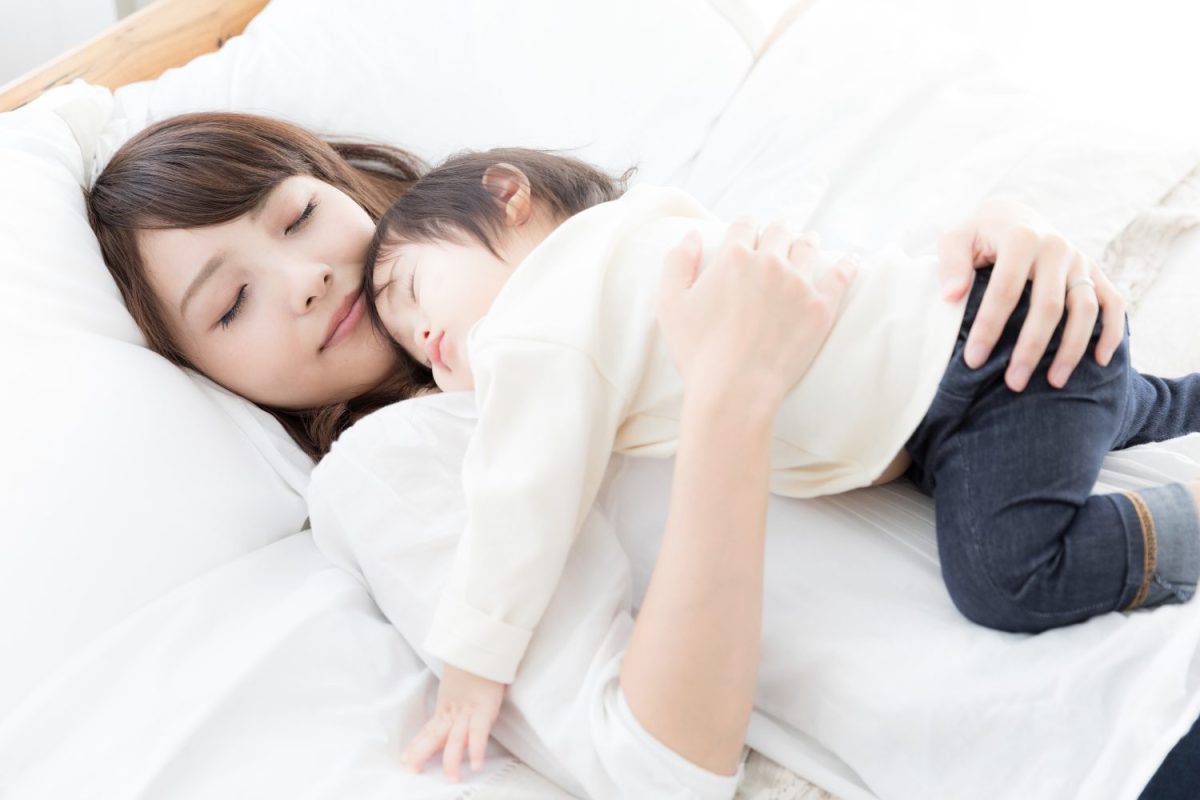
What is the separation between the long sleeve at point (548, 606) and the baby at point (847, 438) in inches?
1.6

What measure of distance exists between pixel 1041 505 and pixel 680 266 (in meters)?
0.37

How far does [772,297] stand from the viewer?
2.83 ft

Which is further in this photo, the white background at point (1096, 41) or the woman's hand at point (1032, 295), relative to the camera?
the white background at point (1096, 41)

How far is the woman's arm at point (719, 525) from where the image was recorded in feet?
2.62

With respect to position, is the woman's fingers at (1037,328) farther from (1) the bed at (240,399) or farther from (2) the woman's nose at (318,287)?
(2) the woman's nose at (318,287)

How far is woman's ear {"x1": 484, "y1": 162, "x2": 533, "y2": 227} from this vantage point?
115cm

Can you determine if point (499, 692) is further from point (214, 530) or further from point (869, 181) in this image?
point (869, 181)

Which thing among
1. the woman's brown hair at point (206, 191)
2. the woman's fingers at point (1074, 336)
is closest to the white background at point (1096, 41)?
the woman's brown hair at point (206, 191)

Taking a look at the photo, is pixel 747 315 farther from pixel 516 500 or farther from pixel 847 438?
pixel 516 500

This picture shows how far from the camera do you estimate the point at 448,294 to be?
110cm

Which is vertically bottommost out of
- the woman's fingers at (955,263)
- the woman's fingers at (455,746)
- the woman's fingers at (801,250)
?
the woman's fingers at (455,746)

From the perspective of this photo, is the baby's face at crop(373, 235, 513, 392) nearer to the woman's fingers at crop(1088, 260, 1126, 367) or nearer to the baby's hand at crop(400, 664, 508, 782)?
the baby's hand at crop(400, 664, 508, 782)

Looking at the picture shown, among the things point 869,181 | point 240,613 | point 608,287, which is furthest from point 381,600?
point 869,181

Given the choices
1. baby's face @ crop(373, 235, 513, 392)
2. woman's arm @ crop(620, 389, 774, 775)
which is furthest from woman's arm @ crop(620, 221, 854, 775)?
baby's face @ crop(373, 235, 513, 392)
